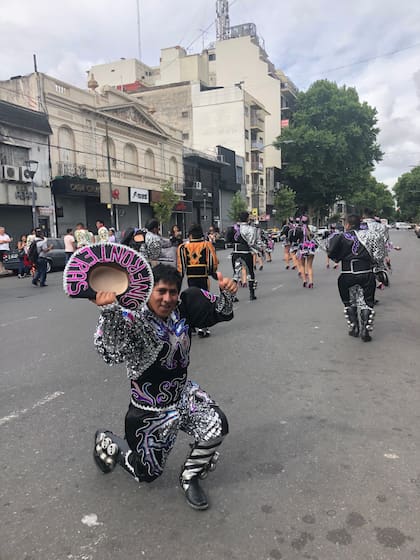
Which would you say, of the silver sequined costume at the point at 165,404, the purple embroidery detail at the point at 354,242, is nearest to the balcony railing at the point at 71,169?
the purple embroidery detail at the point at 354,242

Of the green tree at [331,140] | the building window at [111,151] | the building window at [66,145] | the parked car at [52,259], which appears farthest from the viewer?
the green tree at [331,140]

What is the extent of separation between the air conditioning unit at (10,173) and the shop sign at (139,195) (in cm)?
935

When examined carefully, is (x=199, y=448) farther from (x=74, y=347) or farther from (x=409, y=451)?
(x=74, y=347)

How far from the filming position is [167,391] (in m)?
2.71

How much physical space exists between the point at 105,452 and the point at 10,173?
22406 mm

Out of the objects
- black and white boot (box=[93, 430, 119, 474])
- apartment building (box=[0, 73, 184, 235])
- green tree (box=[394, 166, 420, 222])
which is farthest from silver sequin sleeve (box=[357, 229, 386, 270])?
green tree (box=[394, 166, 420, 222])

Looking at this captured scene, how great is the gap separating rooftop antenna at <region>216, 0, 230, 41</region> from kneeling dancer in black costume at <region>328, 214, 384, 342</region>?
6371 centimetres

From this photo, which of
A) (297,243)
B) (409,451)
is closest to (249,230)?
(297,243)

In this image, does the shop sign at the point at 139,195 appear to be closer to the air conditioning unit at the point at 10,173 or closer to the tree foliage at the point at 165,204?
the tree foliage at the point at 165,204

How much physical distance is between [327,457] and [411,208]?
11741 cm

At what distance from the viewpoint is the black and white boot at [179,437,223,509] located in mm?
2666

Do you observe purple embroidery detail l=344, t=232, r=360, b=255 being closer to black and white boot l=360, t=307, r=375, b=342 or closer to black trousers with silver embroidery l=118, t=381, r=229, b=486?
black and white boot l=360, t=307, r=375, b=342

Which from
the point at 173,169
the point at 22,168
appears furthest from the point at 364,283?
the point at 173,169

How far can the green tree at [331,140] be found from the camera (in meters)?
49.2
